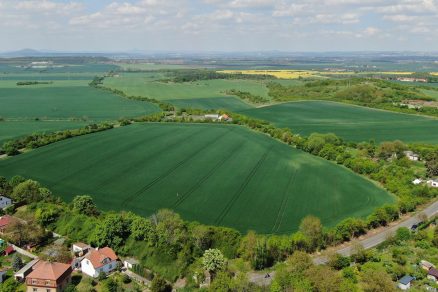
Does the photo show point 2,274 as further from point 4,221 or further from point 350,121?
point 350,121

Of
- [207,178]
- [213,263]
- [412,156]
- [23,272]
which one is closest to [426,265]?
[213,263]

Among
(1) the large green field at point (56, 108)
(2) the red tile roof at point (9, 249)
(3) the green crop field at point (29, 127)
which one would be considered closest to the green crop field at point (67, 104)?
(1) the large green field at point (56, 108)

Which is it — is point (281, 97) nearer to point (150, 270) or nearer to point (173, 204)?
point (173, 204)

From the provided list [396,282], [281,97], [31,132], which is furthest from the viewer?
[281,97]

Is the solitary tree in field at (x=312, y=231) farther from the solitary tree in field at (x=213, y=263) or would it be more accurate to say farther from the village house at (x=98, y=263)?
the village house at (x=98, y=263)

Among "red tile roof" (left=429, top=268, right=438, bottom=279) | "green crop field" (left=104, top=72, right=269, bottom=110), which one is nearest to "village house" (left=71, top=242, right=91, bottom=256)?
"red tile roof" (left=429, top=268, right=438, bottom=279)

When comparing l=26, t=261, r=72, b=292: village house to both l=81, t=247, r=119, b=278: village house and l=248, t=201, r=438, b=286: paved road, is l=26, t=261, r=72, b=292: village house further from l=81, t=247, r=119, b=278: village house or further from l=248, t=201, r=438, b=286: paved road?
l=248, t=201, r=438, b=286: paved road

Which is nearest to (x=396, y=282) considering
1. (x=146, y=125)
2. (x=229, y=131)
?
(x=229, y=131)
